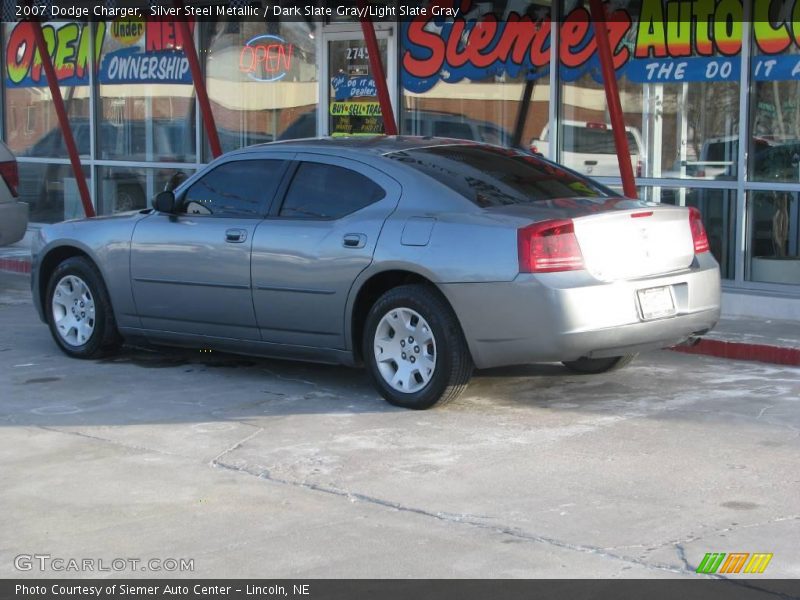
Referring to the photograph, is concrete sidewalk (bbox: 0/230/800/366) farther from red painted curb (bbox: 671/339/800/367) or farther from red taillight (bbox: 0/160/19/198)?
red taillight (bbox: 0/160/19/198)

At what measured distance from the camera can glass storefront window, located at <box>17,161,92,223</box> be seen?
56.0 ft

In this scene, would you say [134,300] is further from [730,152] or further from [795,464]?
[730,152]

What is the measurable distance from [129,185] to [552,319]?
10.5 m

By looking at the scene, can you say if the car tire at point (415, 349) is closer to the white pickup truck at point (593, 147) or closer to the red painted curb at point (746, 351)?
the red painted curb at point (746, 351)

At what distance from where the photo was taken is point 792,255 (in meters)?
11.0

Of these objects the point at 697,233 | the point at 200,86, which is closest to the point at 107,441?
the point at 697,233

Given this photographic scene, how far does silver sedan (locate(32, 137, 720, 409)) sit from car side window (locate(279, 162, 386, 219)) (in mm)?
12

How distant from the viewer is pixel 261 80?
15.2 m

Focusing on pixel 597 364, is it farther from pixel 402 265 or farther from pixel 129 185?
pixel 129 185

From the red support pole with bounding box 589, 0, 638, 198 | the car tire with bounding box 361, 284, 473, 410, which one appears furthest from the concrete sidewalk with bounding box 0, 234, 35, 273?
the car tire with bounding box 361, 284, 473, 410

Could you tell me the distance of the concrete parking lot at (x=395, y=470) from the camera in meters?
5.04

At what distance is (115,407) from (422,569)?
11.2 ft
